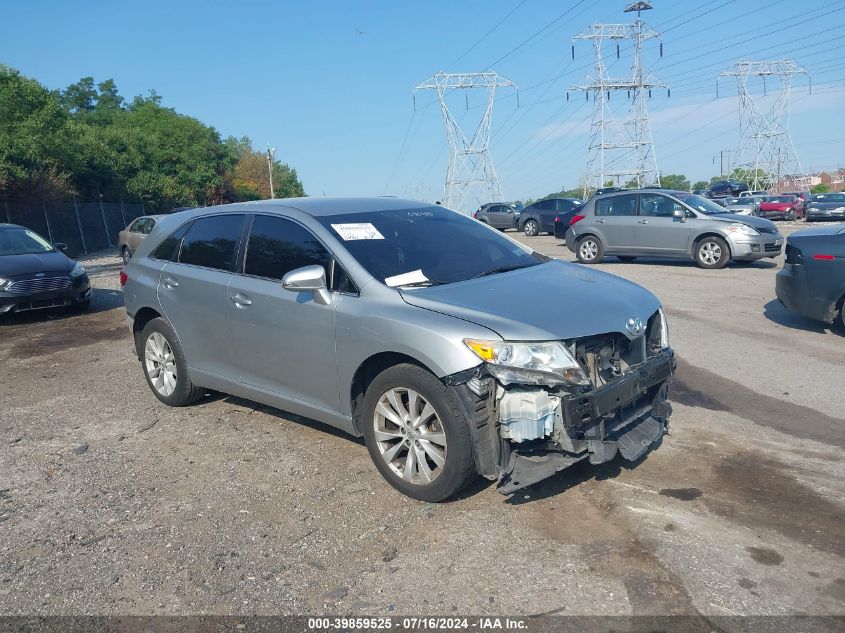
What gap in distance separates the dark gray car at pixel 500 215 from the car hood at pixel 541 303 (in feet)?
108

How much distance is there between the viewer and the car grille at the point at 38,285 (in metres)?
10.9

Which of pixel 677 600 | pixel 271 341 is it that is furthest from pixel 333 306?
pixel 677 600

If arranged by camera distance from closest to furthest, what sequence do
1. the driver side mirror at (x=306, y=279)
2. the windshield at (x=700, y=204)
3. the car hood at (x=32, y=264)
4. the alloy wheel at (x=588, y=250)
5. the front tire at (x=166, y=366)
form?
the driver side mirror at (x=306, y=279)
the front tire at (x=166, y=366)
the car hood at (x=32, y=264)
the windshield at (x=700, y=204)
the alloy wheel at (x=588, y=250)

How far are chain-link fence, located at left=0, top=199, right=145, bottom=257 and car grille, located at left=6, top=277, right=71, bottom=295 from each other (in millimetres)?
14861

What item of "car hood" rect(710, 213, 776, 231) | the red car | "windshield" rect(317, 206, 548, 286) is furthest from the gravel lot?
the red car

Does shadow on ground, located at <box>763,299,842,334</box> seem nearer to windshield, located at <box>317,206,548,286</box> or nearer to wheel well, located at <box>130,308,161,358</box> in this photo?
windshield, located at <box>317,206,548,286</box>

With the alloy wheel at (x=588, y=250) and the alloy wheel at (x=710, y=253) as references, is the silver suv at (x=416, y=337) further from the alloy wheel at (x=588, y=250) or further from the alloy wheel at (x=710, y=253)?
the alloy wheel at (x=588, y=250)

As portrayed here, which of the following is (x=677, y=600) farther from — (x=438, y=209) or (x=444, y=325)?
(x=438, y=209)

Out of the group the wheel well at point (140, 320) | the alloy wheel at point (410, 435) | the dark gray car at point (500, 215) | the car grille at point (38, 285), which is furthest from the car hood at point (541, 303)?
the dark gray car at point (500, 215)

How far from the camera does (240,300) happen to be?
17.5 ft

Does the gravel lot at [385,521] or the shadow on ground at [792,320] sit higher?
the gravel lot at [385,521]

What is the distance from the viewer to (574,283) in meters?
4.82

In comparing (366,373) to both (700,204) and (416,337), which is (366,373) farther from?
(700,204)

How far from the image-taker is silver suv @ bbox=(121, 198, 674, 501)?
3.89m
